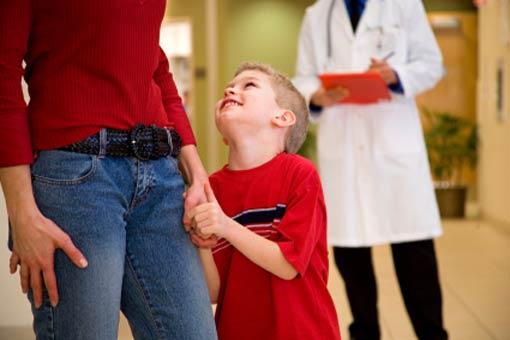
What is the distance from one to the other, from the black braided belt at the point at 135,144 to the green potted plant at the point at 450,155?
5986 millimetres

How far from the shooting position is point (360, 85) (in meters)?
2.70

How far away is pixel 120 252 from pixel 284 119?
21.7 inches

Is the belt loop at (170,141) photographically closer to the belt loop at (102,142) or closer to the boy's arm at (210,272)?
the belt loop at (102,142)

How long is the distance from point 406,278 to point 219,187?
137 cm

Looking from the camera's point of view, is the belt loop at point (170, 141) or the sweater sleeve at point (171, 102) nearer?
the belt loop at point (170, 141)

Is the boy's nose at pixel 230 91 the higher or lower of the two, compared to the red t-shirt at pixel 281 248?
higher

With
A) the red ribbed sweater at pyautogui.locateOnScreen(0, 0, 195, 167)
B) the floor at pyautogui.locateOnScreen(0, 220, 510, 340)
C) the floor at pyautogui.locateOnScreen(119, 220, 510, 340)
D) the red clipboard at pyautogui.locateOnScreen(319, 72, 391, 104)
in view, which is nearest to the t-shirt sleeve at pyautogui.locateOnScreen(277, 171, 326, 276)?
the red ribbed sweater at pyautogui.locateOnScreen(0, 0, 195, 167)

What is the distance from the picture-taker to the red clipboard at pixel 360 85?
2.64 meters

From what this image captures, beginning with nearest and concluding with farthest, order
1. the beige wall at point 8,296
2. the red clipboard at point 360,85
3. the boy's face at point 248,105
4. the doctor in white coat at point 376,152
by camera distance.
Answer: the boy's face at point 248,105, the beige wall at point 8,296, the red clipboard at point 360,85, the doctor in white coat at point 376,152

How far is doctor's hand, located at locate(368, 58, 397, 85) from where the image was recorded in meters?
2.71

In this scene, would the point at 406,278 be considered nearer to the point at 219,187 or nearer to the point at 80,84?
the point at 219,187

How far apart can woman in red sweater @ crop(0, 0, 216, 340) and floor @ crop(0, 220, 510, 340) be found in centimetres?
140

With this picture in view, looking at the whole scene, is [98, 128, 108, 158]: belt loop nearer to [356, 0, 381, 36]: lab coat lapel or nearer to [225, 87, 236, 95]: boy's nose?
[225, 87, 236, 95]: boy's nose

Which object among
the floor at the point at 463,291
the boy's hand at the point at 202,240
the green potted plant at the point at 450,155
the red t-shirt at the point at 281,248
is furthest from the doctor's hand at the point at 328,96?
the green potted plant at the point at 450,155
